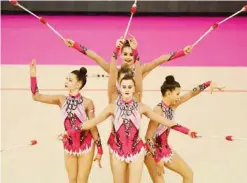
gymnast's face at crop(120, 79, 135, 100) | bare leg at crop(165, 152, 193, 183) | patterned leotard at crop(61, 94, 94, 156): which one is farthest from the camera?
bare leg at crop(165, 152, 193, 183)

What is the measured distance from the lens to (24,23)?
4246 mm

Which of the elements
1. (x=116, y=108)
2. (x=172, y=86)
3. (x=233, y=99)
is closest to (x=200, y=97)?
(x=233, y=99)

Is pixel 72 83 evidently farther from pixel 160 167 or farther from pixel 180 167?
pixel 180 167

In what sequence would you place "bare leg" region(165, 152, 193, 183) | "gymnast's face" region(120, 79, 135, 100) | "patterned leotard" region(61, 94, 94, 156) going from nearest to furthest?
"gymnast's face" region(120, 79, 135, 100)
"patterned leotard" region(61, 94, 94, 156)
"bare leg" region(165, 152, 193, 183)

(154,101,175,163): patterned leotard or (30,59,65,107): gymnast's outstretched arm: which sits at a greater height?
(30,59,65,107): gymnast's outstretched arm

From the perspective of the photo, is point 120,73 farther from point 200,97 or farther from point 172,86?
point 200,97

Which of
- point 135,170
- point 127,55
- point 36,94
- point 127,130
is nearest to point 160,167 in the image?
point 135,170

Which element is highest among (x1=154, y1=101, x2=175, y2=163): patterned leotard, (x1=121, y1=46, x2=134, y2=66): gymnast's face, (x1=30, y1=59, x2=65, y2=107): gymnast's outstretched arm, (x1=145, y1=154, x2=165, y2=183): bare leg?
(x1=121, y1=46, x2=134, y2=66): gymnast's face

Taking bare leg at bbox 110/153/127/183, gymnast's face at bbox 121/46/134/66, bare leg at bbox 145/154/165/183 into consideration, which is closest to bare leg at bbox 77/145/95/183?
bare leg at bbox 110/153/127/183

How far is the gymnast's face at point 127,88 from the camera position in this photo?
2562 mm

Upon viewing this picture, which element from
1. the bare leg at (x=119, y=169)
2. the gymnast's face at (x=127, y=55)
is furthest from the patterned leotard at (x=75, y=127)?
Result: the gymnast's face at (x=127, y=55)

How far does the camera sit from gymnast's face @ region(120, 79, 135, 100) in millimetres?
2562

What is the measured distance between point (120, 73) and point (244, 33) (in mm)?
1928

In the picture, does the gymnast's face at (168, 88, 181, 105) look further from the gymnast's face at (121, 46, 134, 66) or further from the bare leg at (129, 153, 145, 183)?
the bare leg at (129, 153, 145, 183)
